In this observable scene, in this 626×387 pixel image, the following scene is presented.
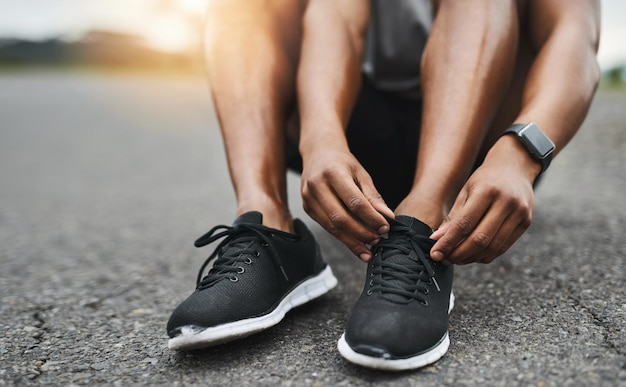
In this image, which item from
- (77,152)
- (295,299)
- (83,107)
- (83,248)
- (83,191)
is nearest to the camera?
(295,299)

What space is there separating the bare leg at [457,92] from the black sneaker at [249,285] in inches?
10.6

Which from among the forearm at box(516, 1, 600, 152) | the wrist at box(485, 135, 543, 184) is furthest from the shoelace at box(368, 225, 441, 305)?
the forearm at box(516, 1, 600, 152)

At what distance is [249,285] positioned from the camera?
1.10m

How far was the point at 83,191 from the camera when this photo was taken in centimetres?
322

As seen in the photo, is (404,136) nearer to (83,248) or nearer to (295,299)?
(295,299)

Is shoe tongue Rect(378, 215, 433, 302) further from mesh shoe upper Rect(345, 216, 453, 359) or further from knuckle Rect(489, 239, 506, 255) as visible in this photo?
knuckle Rect(489, 239, 506, 255)

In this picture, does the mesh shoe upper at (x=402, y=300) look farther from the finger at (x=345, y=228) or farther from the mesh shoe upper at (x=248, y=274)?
the mesh shoe upper at (x=248, y=274)

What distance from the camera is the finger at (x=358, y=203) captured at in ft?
3.34

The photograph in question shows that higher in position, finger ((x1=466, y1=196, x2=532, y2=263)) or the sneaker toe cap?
finger ((x1=466, y1=196, x2=532, y2=263))

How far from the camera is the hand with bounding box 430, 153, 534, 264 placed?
0.99 metres

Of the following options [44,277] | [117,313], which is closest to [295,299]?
[117,313]

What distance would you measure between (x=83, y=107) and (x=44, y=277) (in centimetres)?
674

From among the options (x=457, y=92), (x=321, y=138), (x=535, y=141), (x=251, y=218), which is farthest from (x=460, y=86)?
(x=251, y=218)

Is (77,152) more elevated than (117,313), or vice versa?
(117,313)
